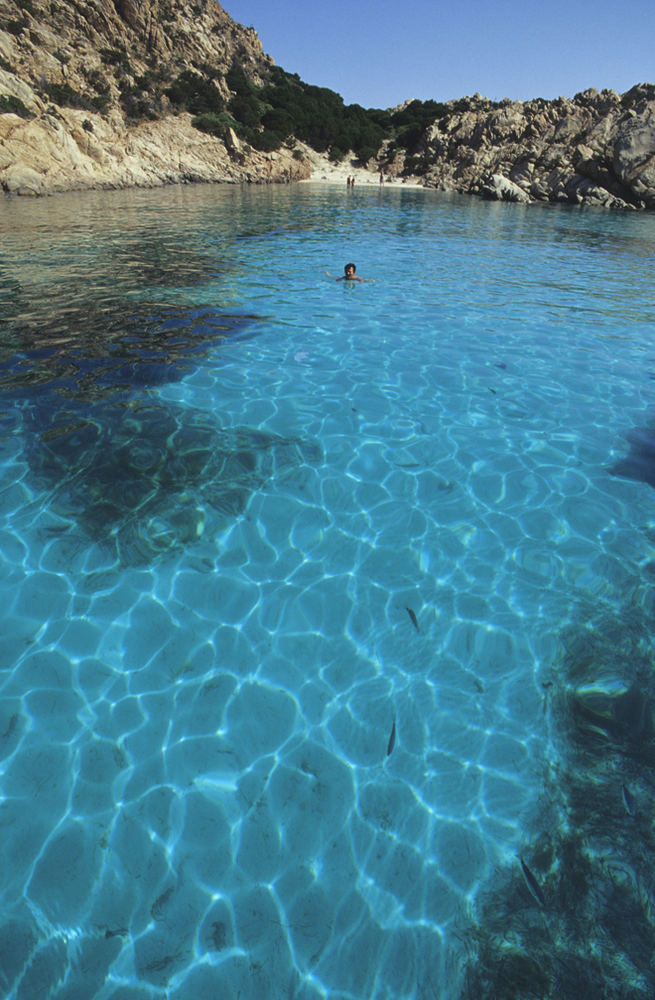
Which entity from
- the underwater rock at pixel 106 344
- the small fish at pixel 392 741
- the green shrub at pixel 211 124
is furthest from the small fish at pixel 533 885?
the green shrub at pixel 211 124

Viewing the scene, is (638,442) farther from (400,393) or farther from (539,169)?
(539,169)

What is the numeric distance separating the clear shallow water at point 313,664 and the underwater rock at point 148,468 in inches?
1.6

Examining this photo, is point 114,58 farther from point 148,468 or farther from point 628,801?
point 628,801

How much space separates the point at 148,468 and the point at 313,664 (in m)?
3.19

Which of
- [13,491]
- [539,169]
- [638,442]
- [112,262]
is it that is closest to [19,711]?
[13,491]

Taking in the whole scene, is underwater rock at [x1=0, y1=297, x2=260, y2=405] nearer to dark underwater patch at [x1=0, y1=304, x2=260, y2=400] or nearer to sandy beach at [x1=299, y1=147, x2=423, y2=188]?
dark underwater patch at [x1=0, y1=304, x2=260, y2=400]

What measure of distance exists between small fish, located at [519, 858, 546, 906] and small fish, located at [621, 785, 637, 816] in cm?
82

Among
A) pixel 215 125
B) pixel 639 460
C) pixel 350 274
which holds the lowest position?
pixel 639 460

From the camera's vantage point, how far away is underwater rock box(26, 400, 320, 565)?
518 centimetres

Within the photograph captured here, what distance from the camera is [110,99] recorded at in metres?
48.3

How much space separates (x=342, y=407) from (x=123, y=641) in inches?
183

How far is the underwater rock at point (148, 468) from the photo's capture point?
5180 mm

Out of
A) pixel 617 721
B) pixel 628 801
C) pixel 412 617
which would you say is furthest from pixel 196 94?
pixel 628 801

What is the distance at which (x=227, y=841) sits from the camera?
3.07 metres
